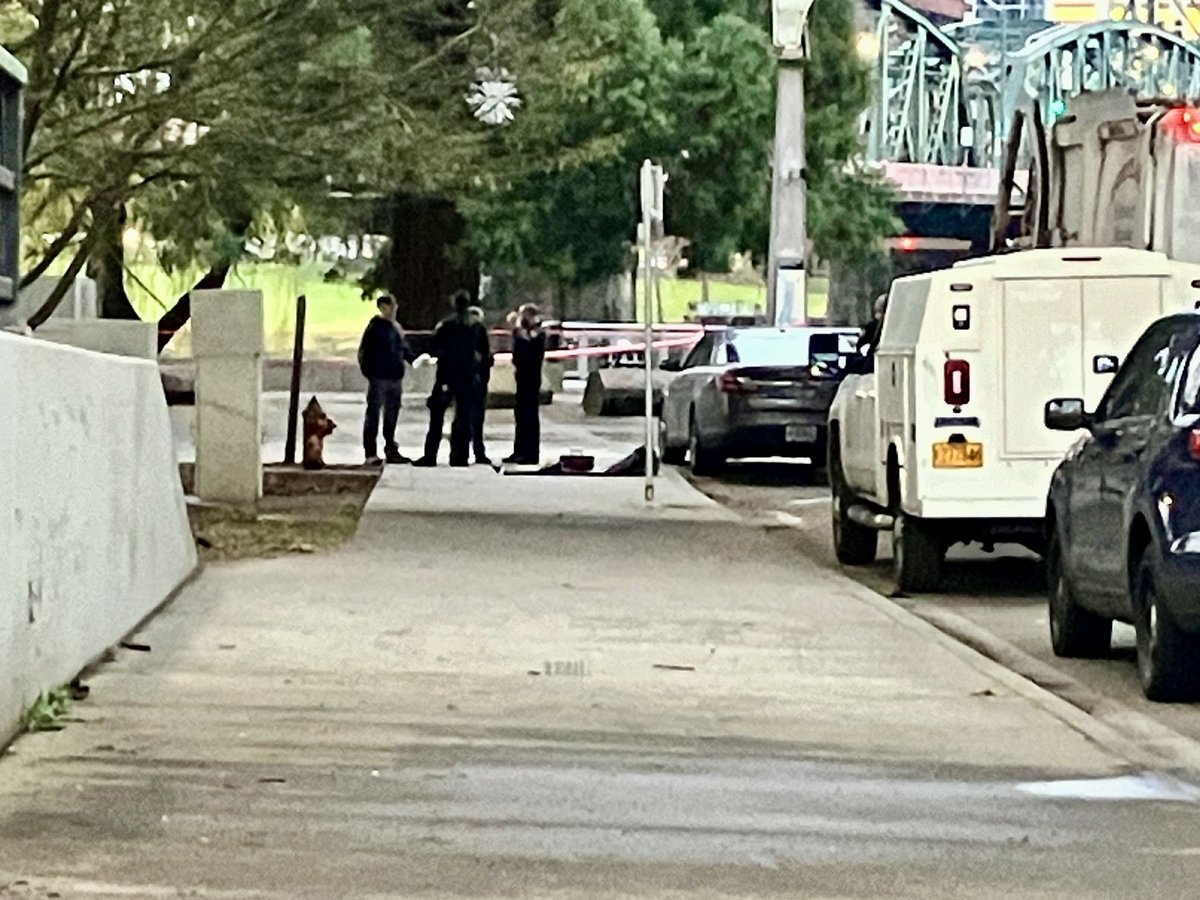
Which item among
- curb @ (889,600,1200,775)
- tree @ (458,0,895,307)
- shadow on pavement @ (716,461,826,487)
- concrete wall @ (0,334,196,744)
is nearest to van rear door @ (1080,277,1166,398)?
curb @ (889,600,1200,775)

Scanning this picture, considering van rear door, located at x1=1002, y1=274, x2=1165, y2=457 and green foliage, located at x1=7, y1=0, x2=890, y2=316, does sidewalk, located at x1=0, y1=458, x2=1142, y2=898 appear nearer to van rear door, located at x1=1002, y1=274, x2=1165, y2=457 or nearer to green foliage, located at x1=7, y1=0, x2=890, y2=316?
van rear door, located at x1=1002, y1=274, x2=1165, y2=457

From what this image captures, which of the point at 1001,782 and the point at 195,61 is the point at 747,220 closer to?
the point at 195,61

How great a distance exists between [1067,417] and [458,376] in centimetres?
1555

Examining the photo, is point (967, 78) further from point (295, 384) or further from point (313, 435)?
point (295, 384)

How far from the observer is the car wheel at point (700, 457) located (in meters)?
28.0

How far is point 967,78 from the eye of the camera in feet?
292

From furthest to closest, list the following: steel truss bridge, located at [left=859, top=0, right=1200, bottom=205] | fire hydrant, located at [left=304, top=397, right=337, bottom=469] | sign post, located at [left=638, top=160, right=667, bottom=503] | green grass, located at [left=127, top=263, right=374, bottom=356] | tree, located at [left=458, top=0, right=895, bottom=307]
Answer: steel truss bridge, located at [left=859, top=0, right=1200, bottom=205]
green grass, located at [left=127, top=263, right=374, bottom=356]
tree, located at [left=458, top=0, right=895, bottom=307]
fire hydrant, located at [left=304, top=397, right=337, bottom=469]
sign post, located at [left=638, top=160, right=667, bottom=503]

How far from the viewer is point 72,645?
1100 centimetres

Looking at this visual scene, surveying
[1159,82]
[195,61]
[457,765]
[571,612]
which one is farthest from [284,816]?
[1159,82]

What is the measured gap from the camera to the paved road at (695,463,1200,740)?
1255 cm

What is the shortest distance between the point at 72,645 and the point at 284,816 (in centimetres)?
282

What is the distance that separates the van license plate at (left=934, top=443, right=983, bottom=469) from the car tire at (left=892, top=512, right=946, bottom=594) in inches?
23.2

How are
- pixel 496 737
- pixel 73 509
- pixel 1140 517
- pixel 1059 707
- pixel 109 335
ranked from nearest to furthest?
1. pixel 496 737
2. pixel 73 509
3. pixel 1059 707
4. pixel 1140 517
5. pixel 109 335

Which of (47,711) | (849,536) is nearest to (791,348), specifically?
(849,536)
